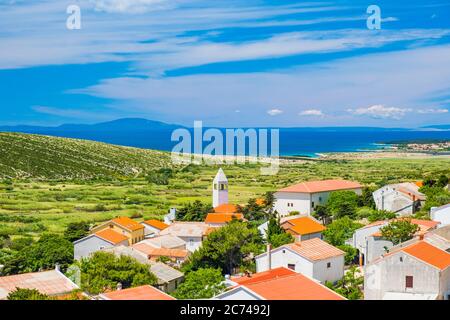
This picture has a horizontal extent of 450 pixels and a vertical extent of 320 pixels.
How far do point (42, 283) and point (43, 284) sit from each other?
12cm

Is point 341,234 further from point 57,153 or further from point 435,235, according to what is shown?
point 57,153

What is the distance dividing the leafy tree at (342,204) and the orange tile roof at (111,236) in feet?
39.9

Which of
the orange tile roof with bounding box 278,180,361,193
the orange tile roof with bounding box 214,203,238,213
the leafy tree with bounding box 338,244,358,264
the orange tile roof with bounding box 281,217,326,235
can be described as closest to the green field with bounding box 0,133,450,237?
the orange tile roof with bounding box 214,203,238,213

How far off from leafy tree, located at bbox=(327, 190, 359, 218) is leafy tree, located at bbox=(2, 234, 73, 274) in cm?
1538

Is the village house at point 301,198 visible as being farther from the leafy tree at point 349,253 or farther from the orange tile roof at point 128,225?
the leafy tree at point 349,253

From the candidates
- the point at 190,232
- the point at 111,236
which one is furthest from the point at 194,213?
the point at 111,236

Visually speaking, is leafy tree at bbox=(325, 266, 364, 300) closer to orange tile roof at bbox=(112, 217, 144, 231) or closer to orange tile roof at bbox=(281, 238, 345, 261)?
orange tile roof at bbox=(281, 238, 345, 261)

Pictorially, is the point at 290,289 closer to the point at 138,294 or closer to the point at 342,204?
the point at 138,294

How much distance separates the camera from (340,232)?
25.7 metres

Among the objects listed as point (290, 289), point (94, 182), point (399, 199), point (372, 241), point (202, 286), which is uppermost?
point (94, 182)

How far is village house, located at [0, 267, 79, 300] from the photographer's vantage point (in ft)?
52.5

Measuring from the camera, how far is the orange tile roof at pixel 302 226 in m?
26.4

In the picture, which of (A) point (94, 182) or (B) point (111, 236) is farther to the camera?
(A) point (94, 182)
